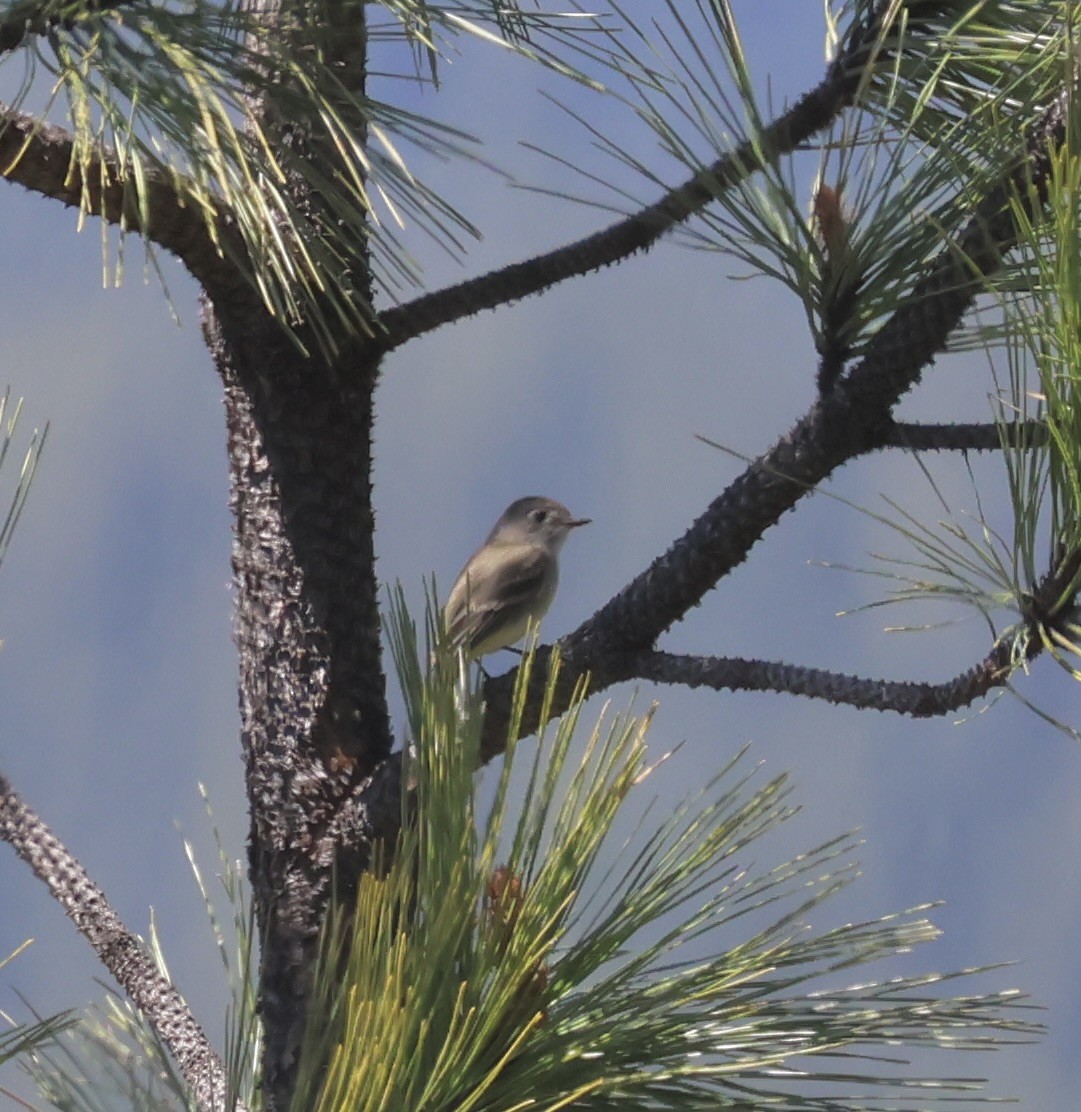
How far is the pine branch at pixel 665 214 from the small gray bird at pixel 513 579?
98 cm

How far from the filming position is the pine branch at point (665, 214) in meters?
1.53

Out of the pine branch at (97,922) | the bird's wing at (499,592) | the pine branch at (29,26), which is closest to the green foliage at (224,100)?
the pine branch at (29,26)

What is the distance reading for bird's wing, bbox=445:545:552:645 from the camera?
119 inches

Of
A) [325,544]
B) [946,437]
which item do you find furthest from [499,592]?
[946,437]

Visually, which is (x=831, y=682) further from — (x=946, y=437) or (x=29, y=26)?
(x=29, y=26)

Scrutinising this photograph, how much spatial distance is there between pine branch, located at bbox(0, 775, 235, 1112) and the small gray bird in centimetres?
107

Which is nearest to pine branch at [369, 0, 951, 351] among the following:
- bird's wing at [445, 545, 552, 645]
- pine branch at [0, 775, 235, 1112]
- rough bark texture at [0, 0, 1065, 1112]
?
rough bark texture at [0, 0, 1065, 1112]

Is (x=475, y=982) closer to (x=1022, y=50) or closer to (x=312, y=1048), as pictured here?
(x=312, y=1048)

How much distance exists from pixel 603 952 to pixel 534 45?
0.93m

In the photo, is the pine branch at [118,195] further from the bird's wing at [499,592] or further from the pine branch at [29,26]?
the bird's wing at [499,592]

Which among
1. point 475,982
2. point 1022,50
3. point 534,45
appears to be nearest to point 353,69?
point 534,45

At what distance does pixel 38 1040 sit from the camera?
1245 mm

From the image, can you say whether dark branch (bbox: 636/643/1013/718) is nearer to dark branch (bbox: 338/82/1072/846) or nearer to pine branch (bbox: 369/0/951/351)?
dark branch (bbox: 338/82/1072/846)

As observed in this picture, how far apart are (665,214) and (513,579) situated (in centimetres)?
154
